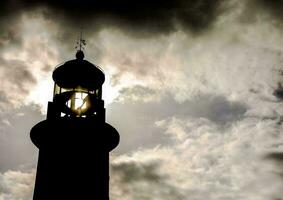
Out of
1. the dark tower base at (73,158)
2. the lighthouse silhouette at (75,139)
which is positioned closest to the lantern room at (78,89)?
the lighthouse silhouette at (75,139)

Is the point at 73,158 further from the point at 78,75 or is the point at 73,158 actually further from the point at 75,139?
the point at 78,75

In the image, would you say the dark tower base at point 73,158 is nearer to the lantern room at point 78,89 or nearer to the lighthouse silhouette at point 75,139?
the lighthouse silhouette at point 75,139

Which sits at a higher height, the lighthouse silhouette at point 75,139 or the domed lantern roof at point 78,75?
the domed lantern roof at point 78,75

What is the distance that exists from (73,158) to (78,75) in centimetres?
415

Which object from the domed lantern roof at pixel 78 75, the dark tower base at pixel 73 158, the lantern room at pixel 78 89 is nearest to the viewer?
the dark tower base at pixel 73 158

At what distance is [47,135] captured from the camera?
2186 cm

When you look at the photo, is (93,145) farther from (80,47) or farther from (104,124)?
(80,47)

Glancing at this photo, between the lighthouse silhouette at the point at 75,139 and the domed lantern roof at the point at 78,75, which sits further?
the domed lantern roof at the point at 78,75

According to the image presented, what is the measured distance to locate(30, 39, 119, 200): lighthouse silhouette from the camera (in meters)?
20.9

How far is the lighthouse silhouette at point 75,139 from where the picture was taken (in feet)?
68.5

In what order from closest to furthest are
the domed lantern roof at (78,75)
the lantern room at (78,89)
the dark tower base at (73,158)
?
the dark tower base at (73,158) < the lantern room at (78,89) < the domed lantern roof at (78,75)

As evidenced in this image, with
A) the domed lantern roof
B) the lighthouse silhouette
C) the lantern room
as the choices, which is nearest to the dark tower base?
the lighthouse silhouette

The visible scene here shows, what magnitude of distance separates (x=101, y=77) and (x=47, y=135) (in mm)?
3970

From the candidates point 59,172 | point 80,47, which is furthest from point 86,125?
point 80,47
